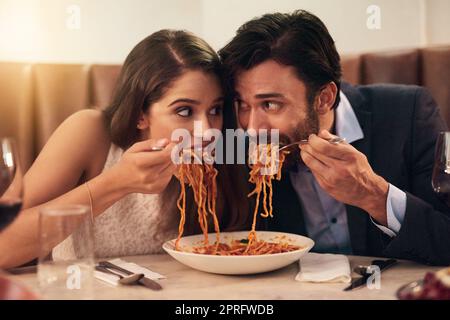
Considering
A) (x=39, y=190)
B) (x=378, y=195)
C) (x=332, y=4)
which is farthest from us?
(x=332, y=4)

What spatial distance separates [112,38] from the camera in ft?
9.59

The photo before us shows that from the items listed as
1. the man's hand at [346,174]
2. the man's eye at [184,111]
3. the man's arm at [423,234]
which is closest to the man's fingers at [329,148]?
the man's hand at [346,174]

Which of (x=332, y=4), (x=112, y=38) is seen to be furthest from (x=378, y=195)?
(x=112, y=38)

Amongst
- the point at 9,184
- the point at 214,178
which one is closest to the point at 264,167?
the point at 214,178

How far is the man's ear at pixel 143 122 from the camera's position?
2.04m

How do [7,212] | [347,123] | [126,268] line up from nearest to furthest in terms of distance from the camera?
[7,212], [126,268], [347,123]

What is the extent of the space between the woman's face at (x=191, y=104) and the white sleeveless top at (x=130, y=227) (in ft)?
0.97

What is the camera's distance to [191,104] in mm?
1877

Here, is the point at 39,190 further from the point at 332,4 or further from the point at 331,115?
the point at 332,4

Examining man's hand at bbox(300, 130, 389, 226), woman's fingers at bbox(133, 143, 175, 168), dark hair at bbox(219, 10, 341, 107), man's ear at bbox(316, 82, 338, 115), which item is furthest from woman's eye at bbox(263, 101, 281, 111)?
woman's fingers at bbox(133, 143, 175, 168)

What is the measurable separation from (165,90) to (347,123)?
69cm

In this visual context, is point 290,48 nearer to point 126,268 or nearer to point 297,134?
point 297,134

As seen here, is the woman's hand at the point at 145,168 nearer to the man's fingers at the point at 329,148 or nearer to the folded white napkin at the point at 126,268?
the folded white napkin at the point at 126,268
